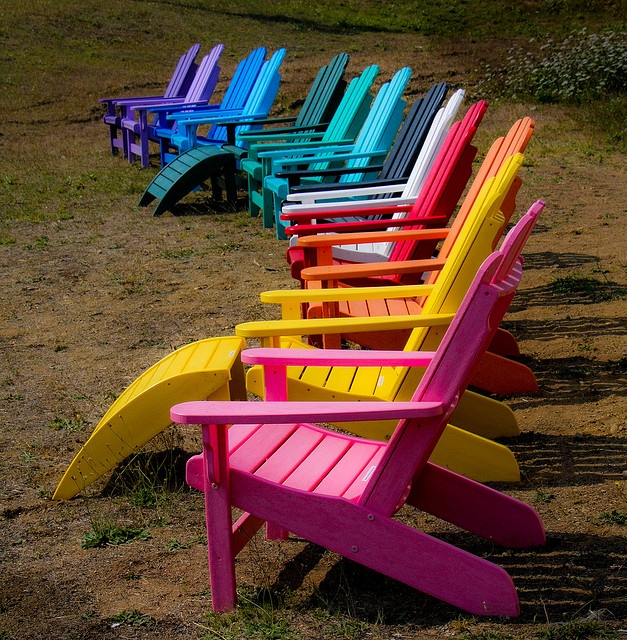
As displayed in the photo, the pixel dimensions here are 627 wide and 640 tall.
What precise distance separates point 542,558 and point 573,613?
1.18 ft

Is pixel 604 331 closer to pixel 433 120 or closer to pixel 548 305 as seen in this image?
pixel 548 305

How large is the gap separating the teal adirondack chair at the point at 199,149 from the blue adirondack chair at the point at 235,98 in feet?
0.45

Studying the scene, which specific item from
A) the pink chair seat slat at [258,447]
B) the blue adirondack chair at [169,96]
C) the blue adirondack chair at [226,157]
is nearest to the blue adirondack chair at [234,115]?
the blue adirondack chair at [226,157]

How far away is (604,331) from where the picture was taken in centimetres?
516

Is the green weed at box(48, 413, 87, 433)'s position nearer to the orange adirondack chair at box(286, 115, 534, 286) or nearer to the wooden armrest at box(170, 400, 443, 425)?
the orange adirondack chair at box(286, 115, 534, 286)

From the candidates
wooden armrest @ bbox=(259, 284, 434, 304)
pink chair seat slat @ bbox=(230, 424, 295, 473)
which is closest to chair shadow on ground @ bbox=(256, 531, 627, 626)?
pink chair seat slat @ bbox=(230, 424, 295, 473)

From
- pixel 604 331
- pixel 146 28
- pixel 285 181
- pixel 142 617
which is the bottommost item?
pixel 142 617

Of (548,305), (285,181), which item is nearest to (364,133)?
(285,181)

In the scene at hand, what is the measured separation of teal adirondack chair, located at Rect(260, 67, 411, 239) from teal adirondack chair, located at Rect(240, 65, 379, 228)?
0.36 feet

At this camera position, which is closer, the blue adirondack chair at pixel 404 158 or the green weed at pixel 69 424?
the green weed at pixel 69 424

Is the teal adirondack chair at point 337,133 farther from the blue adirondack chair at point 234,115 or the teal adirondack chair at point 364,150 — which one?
the blue adirondack chair at point 234,115

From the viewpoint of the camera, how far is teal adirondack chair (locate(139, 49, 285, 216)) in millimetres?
8641

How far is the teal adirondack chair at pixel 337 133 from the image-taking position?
26.0 ft

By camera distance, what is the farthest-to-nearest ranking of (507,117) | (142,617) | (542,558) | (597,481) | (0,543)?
(507,117) < (597,481) < (0,543) < (542,558) < (142,617)
